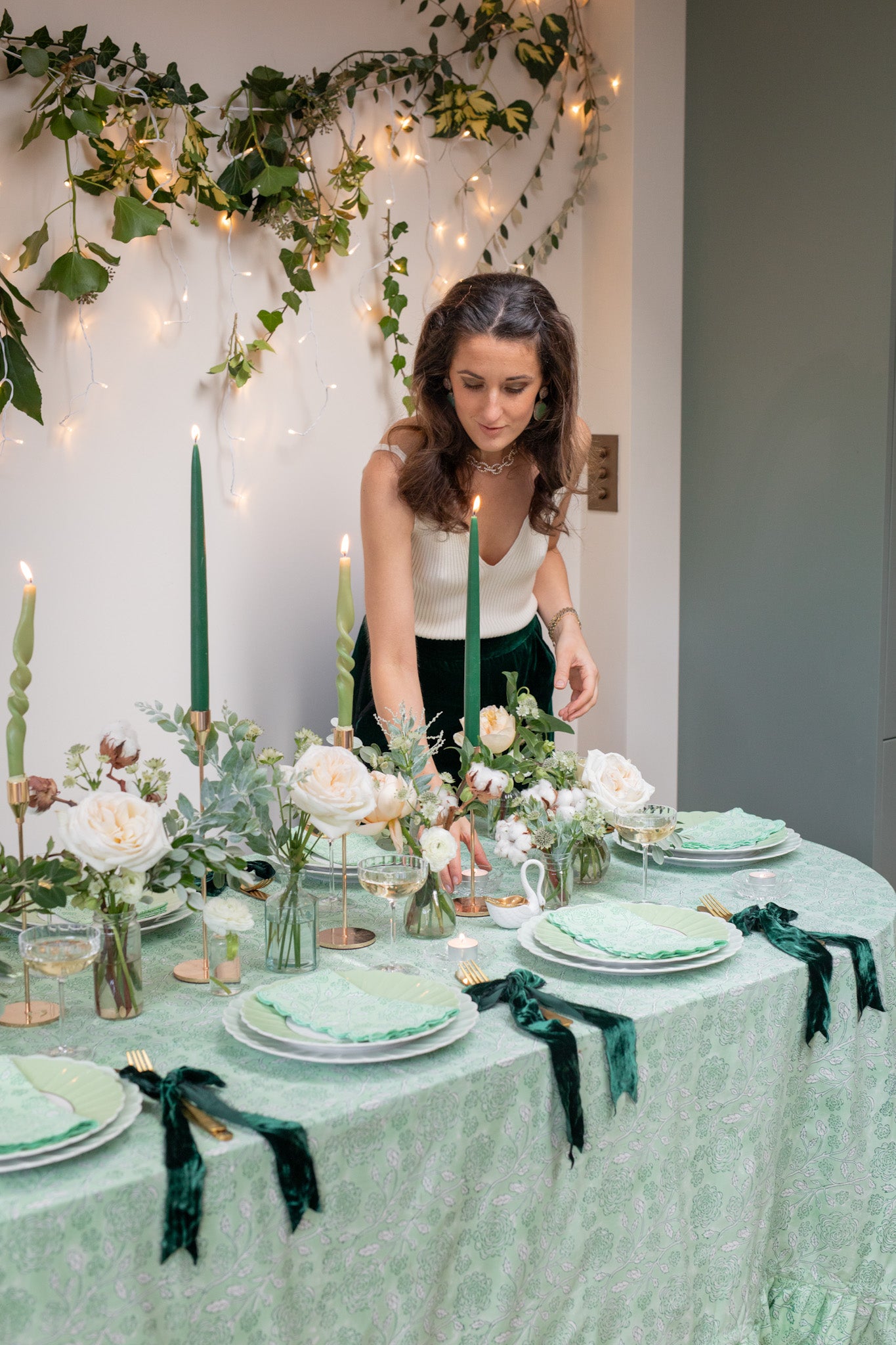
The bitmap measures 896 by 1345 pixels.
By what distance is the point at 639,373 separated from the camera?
289 centimetres

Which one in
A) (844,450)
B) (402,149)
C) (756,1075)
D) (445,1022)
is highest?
(402,149)

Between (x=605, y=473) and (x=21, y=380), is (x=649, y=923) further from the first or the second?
(x=605, y=473)

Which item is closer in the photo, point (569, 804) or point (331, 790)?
point (331, 790)

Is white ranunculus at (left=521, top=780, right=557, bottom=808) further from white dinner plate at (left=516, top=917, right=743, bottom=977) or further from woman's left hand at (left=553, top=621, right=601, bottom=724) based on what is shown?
woman's left hand at (left=553, top=621, right=601, bottom=724)

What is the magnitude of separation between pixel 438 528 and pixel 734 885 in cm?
83

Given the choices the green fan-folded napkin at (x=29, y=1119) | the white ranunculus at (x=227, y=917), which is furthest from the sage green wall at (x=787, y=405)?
the green fan-folded napkin at (x=29, y=1119)

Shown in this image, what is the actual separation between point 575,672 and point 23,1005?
120 centimetres

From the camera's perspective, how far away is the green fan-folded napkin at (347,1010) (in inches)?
45.1

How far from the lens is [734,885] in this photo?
1.61 meters

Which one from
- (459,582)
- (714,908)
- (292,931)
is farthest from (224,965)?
(459,582)

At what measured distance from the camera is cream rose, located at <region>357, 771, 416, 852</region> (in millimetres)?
1380

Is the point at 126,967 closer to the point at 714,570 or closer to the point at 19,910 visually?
the point at 19,910

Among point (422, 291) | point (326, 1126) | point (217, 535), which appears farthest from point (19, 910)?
point (422, 291)

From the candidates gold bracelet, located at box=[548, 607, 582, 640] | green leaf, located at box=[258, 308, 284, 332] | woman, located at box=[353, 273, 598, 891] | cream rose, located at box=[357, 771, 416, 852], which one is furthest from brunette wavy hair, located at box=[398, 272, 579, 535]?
cream rose, located at box=[357, 771, 416, 852]
